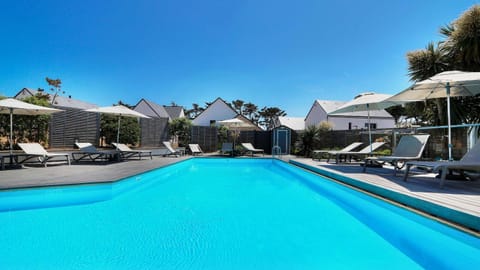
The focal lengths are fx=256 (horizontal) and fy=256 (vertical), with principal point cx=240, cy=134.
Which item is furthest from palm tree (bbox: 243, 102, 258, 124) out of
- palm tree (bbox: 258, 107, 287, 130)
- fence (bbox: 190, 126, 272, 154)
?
fence (bbox: 190, 126, 272, 154)

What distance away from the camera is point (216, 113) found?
28266 mm

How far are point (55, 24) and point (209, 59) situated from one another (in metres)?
7.15

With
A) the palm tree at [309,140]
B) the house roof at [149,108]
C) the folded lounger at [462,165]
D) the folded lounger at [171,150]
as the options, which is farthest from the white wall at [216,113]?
the folded lounger at [462,165]

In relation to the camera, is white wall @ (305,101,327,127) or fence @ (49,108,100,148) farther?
white wall @ (305,101,327,127)

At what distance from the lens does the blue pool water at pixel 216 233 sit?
248cm

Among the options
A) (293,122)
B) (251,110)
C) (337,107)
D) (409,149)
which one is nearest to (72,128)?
(409,149)

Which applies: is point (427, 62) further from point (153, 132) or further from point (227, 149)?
point (153, 132)

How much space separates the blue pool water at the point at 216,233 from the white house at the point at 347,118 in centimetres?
2469

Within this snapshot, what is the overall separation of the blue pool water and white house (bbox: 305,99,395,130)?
81.0 feet

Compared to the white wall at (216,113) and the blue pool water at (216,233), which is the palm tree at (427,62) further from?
the white wall at (216,113)

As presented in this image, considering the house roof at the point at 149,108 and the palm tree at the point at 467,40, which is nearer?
the palm tree at the point at 467,40

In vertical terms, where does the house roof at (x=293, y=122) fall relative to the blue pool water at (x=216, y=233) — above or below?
above

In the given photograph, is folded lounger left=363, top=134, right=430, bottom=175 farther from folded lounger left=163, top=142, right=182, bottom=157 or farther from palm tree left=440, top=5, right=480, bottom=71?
folded lounger left=163, top=142, right=182, bottom=157

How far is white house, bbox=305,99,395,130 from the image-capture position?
28.4 metres
